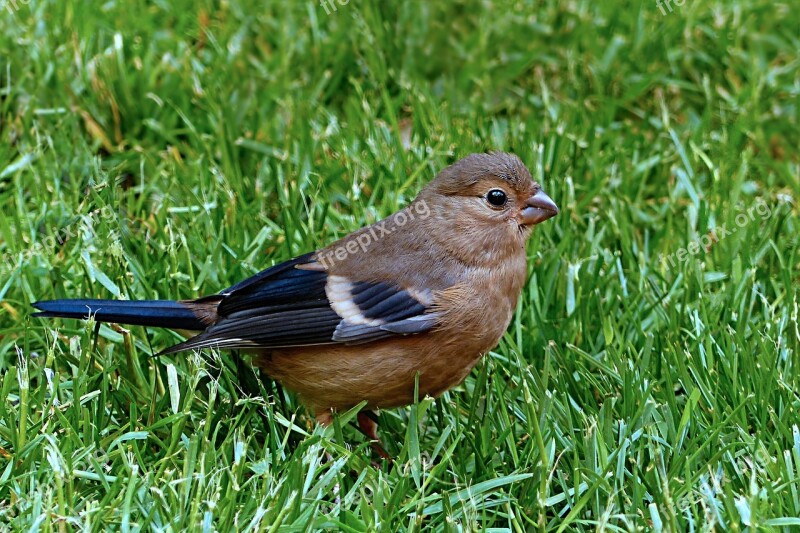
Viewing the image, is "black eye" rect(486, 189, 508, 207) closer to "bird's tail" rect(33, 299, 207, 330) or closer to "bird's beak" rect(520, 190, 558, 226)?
"bird's beak" rect(520, 190, 558, 226)

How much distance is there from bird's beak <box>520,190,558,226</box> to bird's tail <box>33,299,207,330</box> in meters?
1.23

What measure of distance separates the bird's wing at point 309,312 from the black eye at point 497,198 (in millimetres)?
459

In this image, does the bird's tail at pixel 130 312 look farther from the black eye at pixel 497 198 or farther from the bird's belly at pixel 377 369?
the black eye at pixel 497 198

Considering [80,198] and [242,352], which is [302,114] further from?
[242,352]

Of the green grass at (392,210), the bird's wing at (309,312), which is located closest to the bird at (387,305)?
the bird's wing at (309,312)

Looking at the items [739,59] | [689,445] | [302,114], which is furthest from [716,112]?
[689,445]

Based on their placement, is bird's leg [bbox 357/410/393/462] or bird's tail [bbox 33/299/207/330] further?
bird's leg [bbox 357/410/393/462]

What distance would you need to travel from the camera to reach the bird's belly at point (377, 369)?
365cm

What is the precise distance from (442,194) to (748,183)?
2045mm

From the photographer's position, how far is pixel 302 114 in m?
5.47

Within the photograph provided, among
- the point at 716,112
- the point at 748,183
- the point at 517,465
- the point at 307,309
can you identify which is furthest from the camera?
the point at 716,112

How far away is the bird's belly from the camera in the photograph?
3650mm

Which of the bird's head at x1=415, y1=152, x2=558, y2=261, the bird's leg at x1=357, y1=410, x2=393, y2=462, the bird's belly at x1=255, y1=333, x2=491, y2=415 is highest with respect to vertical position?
the bird's head at x1=415, y1=152, x2=558, y2=261

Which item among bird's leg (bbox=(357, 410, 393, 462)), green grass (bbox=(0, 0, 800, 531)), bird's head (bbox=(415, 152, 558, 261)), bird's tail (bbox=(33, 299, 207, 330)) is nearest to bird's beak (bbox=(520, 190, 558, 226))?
bird's head (bbox=(415, 152, 558, 261))
